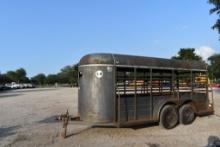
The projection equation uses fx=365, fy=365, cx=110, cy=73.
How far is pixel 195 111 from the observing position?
13.7 meters

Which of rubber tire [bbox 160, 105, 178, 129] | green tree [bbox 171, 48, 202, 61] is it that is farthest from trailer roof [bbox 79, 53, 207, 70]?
green tree [bbox 171, 48, 202, 61]

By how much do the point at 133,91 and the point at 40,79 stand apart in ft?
446

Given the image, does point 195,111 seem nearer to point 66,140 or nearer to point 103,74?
point 103,74

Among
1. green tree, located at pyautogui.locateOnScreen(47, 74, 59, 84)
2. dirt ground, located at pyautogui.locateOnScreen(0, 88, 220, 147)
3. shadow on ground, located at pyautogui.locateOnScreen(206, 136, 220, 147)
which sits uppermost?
green tree, located at pyautogui.locateOnScreen(47, 74, 59, 84)

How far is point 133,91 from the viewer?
11406 mm

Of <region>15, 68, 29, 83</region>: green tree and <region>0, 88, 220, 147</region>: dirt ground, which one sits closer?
<region>0, 88, 220, 147</region>: dirt ground

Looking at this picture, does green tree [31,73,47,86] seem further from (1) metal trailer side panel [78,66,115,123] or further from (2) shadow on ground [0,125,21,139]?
(1) metal trailer side panel [78,66,115,123]

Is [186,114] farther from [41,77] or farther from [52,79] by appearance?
[41,77]

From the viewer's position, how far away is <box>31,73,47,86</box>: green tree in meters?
143

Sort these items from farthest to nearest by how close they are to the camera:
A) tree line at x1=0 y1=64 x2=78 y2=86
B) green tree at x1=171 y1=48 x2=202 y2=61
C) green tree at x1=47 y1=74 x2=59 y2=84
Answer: green tree at x1=47 y1=74 x2=59 y2=84, tree line at x1=0 y1=64 x2=78 y2=86, green tree at x1=171 y1=48 x2=202 y2=61

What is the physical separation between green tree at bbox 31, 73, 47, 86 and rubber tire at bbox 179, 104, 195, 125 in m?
129

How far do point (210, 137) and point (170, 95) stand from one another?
2.65 m

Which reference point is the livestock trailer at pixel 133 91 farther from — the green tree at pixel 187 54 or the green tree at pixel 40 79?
the green tree at pixel 40 79

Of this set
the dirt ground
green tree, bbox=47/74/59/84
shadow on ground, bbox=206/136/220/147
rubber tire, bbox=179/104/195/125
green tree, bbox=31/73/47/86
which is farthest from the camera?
green tree, bbox=31/73/47/86
